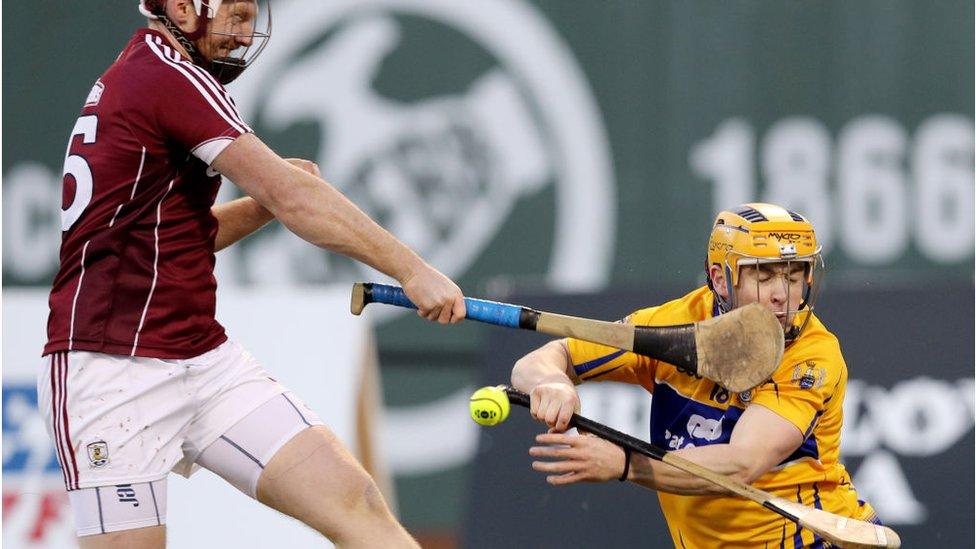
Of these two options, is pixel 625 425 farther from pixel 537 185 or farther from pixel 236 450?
pixel 236 450

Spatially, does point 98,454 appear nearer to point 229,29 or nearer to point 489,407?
point 489,407

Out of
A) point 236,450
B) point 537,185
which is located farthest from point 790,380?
point 537,185

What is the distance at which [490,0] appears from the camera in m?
8.00

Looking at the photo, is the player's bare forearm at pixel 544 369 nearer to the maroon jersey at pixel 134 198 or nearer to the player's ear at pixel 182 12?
Result: the maroon jersey at pixel 134 198

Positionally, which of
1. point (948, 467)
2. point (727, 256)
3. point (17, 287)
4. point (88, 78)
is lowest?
point (948, 467)

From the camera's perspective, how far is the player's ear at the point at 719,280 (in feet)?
14.1

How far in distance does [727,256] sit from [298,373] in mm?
3043

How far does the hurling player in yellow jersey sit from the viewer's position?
4023 millimetres

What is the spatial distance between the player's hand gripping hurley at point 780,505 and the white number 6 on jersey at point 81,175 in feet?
4.03

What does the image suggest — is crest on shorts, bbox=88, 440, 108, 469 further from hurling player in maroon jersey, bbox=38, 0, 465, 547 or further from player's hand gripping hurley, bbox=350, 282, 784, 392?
player's hand gripping hurley, bbox=350, 282, 784, 392

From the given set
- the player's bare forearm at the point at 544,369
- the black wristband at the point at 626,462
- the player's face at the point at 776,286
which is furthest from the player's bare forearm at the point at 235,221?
the player's face at the point at 776,286

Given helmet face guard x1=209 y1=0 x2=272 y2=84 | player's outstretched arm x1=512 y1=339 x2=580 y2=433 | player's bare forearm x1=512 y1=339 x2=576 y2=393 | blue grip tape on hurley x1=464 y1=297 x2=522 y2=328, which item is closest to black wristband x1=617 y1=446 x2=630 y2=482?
player's outstretched arm x1=512 y1=339 x2=580 y2=433

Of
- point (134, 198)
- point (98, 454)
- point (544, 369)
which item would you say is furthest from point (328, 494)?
point (134, 198)

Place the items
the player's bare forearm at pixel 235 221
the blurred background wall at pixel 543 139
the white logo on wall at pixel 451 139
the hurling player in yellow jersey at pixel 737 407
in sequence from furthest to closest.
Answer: the white logo on wall at pixel 451 139, the blurred background wall at pixel 543 139, the player's bare forearm at pixel 235 221, the hurling player in yellow jersey at pixel 737 407
